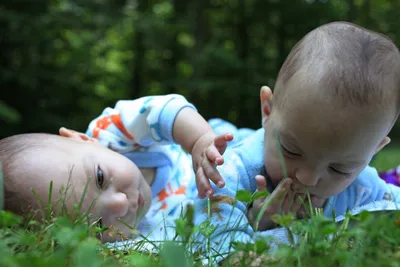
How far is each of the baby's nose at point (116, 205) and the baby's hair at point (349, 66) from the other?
647mm

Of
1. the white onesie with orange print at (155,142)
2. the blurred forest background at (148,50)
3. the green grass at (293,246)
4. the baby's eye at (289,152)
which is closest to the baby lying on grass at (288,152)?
the baby's eye at (289,152)

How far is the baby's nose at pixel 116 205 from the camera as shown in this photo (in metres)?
1.89

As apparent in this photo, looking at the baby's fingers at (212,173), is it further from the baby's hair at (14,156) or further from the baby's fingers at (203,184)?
the baby's hair at (14,156)

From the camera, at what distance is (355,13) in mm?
6922

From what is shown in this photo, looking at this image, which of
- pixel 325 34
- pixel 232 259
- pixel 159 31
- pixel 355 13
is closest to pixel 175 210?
pixel 325 34

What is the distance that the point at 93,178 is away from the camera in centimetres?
190

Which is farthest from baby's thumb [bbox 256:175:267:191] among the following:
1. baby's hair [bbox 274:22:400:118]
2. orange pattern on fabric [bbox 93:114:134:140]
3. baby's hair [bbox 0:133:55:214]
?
orange pattern on fabric [bbox 93:114:134:140]

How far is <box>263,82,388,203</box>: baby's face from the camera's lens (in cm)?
169

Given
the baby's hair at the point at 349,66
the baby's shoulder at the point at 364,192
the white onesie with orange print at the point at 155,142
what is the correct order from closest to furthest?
1. the baby's hair at the point at 349,66
2. the baby's shoulder at the point at 364,192
3. the white onesie with orange print at the point at 155,142

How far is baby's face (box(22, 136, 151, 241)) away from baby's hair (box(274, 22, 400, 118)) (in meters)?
0.64

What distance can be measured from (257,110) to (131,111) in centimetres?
491

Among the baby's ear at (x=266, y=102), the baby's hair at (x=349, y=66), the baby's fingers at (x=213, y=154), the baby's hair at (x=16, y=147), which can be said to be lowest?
the baby's hair at (x=16, y=147)

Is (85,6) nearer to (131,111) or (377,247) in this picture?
(131,111)

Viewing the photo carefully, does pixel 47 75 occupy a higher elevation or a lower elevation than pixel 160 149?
lower
